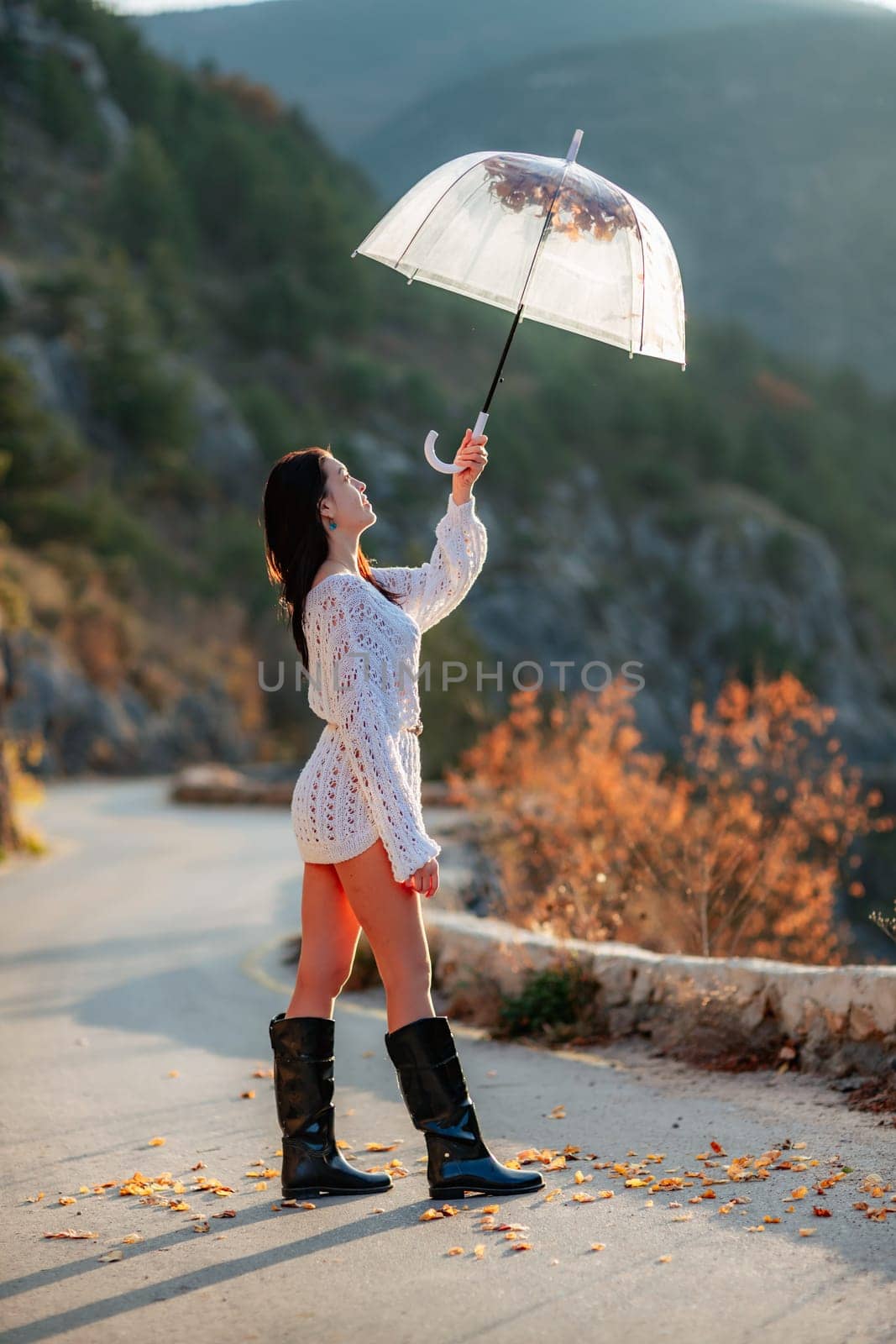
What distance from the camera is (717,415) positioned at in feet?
194

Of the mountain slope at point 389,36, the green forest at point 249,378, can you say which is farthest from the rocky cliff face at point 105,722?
the mountain slope at point 389,36

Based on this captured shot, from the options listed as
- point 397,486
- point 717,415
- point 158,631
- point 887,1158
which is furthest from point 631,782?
point 717,415

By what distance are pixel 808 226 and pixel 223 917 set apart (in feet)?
328

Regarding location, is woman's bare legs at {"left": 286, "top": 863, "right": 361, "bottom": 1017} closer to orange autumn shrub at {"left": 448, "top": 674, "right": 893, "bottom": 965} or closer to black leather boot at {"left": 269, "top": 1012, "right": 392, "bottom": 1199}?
black leather boot at {"left": 269, "top": 1012, "right": 392, "bottom": 1199}

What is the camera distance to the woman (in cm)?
379

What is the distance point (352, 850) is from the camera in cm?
380

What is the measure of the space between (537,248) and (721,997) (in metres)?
2.87

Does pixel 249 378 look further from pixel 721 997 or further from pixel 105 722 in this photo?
pixel 721 997

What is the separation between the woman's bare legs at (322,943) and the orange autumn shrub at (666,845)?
2889mm

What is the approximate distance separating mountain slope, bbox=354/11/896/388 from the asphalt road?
83.3m

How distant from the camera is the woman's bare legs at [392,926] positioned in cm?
382

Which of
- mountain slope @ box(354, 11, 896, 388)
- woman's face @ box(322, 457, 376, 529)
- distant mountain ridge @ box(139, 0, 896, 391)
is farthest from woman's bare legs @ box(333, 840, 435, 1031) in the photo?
mountain slope @ box(354, 11, 896, 388)

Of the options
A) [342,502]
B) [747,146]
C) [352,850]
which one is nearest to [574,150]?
[342,502]

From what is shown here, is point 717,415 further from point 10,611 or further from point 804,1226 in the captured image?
point 804,1226
